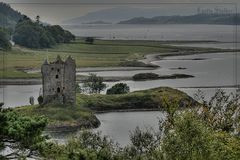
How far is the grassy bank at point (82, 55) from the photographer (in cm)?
9861

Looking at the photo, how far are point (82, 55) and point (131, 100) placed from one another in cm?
4776

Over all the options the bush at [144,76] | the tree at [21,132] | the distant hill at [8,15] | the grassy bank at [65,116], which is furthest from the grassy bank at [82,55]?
the tree at [21,132]

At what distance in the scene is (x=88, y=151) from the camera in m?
21.0

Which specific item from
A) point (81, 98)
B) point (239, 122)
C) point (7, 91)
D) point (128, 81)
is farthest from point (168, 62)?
point (239, 122)

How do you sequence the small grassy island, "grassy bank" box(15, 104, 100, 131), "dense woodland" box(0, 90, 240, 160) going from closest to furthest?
1. "dense woodland" box(0, 90, 240, 160)
2. "grassy bank" box(15, 104, 100, 131)
3. the small grassy island

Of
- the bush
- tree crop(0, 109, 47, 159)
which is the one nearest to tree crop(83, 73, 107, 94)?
the bush

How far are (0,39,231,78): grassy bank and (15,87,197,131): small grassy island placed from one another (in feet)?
82.2

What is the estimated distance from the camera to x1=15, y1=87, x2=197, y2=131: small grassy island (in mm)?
56656

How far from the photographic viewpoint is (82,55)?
116750 mm

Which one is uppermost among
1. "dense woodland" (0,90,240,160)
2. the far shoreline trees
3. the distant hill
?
the distant hill

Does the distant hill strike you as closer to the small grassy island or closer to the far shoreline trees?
the far shoreline trees

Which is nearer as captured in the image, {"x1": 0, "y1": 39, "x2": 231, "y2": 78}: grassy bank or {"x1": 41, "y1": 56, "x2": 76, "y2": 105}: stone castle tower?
{"x1": 41, "y1": 56, "x2": 76, "y2": 105}: stone castle tower

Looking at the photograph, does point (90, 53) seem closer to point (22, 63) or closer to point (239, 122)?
point (22, 63)

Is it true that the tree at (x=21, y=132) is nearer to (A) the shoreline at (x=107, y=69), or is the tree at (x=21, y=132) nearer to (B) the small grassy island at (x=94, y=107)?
(B) the small grassy island at (x=94, y=107)
